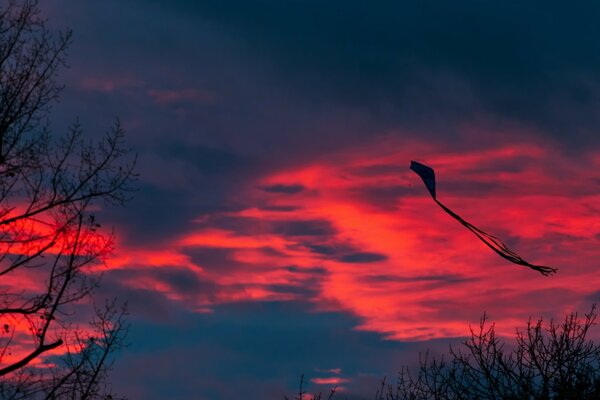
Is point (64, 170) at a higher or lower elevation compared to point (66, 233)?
higher

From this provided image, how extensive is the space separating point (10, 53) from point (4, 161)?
8.90 ft

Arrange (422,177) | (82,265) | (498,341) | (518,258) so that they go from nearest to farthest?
(518,258)
(422,177)
(82,265)
(498,341)

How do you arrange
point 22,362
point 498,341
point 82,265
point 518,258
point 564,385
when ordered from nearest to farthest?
point 518,258 < point 22,362 < point 82,265 < point 564,385 < point 498,341

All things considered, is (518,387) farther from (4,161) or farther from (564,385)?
(4,161)

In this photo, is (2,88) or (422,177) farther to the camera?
(2,88)

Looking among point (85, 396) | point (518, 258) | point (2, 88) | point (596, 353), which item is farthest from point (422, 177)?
point (596, 353)

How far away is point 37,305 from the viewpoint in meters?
16.2

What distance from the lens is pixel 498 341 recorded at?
24.3m

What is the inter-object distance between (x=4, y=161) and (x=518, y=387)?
14282 millimetres

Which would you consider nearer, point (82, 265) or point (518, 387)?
point (82, 265)

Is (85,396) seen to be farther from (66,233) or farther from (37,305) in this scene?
(66,233)

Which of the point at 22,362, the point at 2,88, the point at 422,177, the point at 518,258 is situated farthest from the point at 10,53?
the point at 518,258

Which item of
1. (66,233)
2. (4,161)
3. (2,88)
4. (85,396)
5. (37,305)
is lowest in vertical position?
(85,396)

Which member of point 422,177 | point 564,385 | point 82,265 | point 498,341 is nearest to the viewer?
point 422,177
